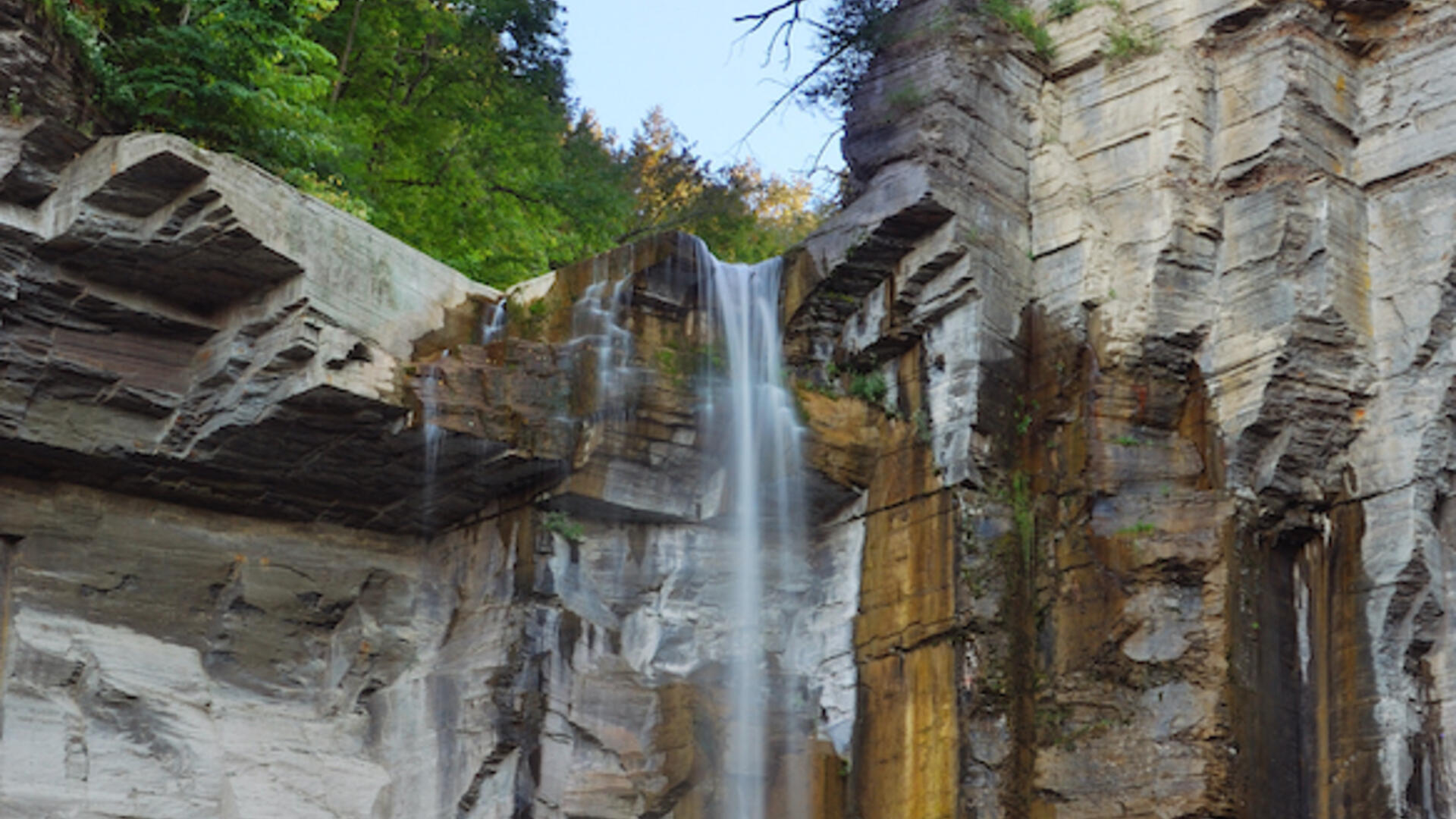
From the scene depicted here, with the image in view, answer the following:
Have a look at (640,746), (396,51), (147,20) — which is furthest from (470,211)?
(640,746)

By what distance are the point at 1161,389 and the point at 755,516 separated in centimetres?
378

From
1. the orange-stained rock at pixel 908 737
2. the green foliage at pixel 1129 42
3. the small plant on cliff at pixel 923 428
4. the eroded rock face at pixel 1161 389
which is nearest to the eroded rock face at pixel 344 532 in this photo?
the orange-stained rock at pixel 908 737

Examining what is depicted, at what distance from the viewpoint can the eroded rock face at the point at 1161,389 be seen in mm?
16750

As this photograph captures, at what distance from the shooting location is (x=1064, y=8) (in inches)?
794

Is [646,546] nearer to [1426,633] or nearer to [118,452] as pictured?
[118,452]

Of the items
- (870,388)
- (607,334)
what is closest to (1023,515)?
(870,388)

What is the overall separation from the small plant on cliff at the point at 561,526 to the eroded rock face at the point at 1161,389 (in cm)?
236

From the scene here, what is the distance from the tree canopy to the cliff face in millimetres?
2908

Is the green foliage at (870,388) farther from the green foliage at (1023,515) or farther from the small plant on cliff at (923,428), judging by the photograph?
the green foliage at (1023,515)

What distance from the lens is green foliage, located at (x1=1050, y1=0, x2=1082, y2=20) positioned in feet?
65.9

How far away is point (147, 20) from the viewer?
65.9 feet

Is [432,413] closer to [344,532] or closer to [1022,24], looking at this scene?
[344,532]

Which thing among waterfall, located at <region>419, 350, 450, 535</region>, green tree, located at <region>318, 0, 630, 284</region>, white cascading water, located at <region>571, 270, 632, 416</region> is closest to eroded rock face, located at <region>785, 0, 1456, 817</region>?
white cascading water, located at <region>571, 270, 632, 416</region>

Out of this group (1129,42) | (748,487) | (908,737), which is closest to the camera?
(908,737)
